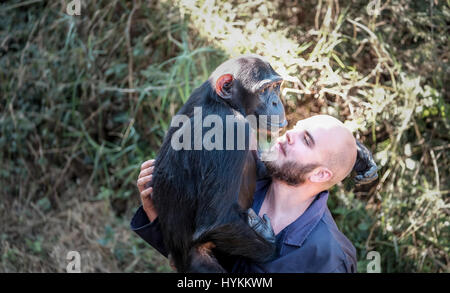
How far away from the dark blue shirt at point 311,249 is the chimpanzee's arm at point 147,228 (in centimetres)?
43

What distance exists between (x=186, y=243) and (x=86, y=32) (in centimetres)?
342

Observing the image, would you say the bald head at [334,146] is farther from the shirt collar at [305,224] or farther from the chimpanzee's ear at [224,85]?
the chimpanzee's ear at [224,85]

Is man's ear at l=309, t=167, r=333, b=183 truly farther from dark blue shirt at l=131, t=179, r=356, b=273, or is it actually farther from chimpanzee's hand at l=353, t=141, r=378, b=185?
chimpanzee's hand at l=353, t=141, r=378, b=185

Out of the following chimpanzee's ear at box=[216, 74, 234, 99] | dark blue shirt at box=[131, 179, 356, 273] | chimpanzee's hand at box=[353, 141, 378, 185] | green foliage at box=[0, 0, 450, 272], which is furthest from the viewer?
green foliage at box=[0, 0, 450, 272]

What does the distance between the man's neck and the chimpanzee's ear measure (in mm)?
485

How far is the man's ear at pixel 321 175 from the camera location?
92.4 inches

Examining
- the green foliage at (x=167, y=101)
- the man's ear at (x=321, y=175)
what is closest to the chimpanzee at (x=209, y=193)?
the man's ear at (x=321, y=175)

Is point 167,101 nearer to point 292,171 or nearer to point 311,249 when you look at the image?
point 292,171

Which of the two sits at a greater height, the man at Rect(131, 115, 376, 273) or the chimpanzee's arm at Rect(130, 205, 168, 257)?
the man at Rect(131, 115, 376, 273)

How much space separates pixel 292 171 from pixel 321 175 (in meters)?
0.12

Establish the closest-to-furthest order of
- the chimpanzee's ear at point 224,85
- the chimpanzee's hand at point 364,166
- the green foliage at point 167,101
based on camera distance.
→ the chimpanzee's hand at point 364,166, the chimpanzee's ear at point 224,85, the green foliage at point 167,101

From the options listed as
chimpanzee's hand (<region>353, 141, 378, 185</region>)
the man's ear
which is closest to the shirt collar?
the man's ear

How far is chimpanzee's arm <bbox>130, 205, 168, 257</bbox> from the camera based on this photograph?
2639 millimetres
